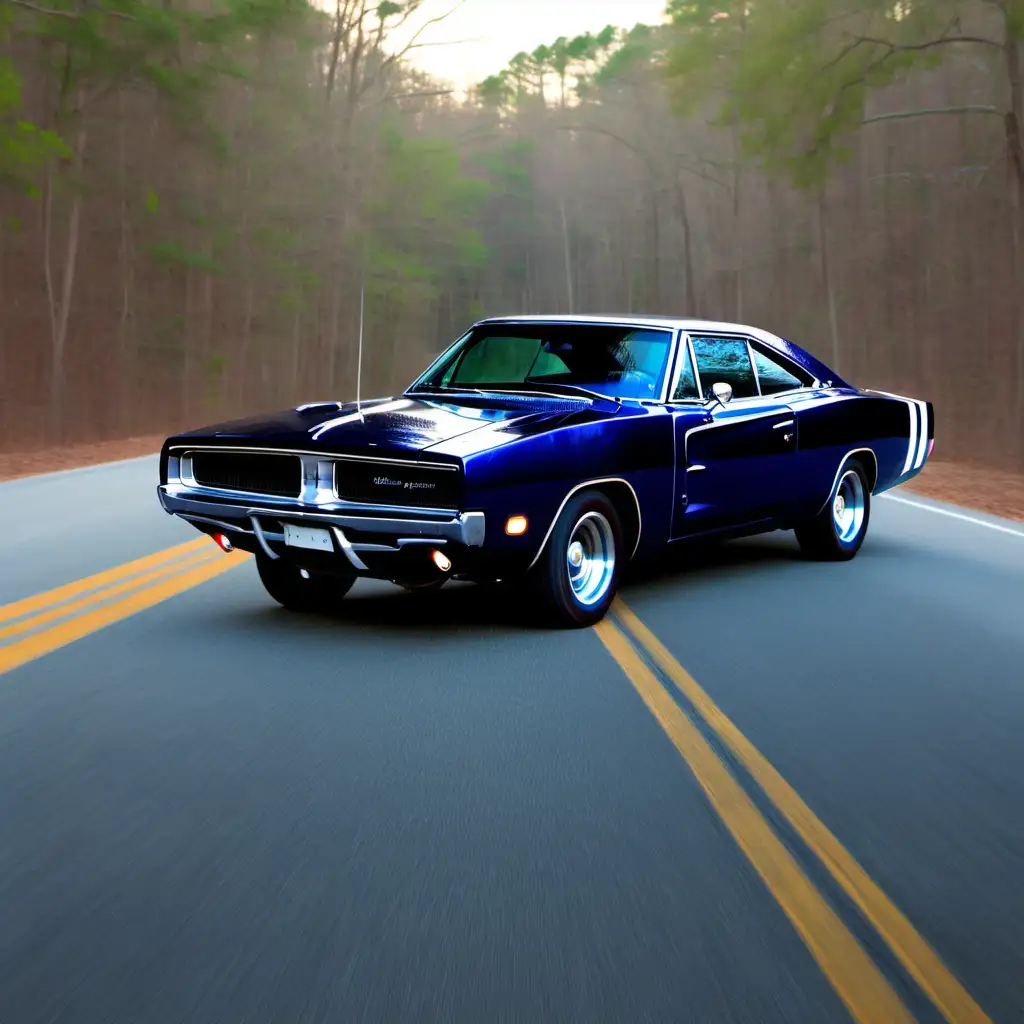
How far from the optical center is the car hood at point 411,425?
7.54 meters

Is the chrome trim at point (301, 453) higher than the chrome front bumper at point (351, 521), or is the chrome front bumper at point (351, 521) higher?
the chrome trim at point (301, 453)

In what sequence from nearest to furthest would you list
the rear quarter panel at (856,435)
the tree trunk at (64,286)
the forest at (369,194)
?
the rear quarter panel at (856,435)
the forest at (369,194)
the tree trunk at (64,286)

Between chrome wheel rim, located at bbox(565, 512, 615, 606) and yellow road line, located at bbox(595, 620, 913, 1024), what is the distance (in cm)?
192

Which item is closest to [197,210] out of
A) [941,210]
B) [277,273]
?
[277,273]

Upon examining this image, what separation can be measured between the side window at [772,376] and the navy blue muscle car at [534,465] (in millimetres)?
18

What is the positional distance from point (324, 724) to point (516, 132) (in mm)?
100828

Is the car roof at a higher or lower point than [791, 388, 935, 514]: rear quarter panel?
higher

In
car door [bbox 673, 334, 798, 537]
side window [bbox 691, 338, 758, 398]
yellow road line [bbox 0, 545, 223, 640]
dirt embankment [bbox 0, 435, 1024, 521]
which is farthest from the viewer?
dirt embankment [bbox 0, 435, 1024, 521]

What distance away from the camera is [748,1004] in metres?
3.36

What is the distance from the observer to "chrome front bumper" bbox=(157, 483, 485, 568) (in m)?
7.42

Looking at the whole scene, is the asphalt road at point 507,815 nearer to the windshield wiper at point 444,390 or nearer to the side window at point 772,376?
the windshield wiper at point 444,390

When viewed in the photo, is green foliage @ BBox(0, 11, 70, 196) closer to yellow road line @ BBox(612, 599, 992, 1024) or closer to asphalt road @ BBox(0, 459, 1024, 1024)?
asphalt road @ BBox(0, 459, 1024, 1024)

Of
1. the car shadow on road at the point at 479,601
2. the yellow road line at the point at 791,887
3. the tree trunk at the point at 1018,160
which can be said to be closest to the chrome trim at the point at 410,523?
the car shadow on road at the point at 479,601

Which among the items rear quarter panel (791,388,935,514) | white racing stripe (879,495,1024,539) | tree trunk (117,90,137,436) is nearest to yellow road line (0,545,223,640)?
Result: rear quarter panel (791,388,935,514)
